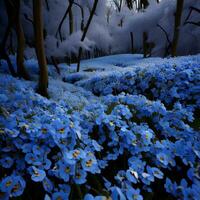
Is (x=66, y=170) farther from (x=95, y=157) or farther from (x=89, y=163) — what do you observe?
(x=95, y=157)

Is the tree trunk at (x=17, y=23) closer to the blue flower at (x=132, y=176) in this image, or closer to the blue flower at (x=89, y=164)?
the blue flower at (x=89, y=164)

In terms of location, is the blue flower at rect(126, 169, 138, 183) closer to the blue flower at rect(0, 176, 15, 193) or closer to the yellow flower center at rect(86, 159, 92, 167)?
the yellow flower center at rect(86, 159, 92, 167)

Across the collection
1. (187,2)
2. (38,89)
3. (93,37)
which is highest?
(187,2)

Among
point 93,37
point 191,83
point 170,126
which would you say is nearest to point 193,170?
point 170,126

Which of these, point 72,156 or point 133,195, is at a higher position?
point 72,156

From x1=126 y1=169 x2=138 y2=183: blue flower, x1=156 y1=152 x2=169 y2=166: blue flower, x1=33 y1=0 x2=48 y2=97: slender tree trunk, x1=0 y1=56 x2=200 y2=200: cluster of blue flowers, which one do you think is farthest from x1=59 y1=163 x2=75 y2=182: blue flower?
x1=33 y1=0 x2=48 y2=97: slender tree trunk

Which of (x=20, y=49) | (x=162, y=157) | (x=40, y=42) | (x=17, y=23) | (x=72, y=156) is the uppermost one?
(x=17, y=23)

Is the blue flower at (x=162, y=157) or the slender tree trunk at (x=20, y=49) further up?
the slender tree trunk at (x=20, y=49)

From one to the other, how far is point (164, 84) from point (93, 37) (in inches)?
218

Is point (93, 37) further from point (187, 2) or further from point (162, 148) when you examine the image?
point (162, 148)

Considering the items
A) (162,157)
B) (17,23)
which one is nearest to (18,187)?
(162,157)

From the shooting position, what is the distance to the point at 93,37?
833cm

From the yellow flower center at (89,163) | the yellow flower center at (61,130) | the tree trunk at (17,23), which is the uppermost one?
the tree trunk at (17,23)

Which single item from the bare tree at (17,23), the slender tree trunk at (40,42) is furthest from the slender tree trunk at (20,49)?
the slender tree trunk at (40,42)
